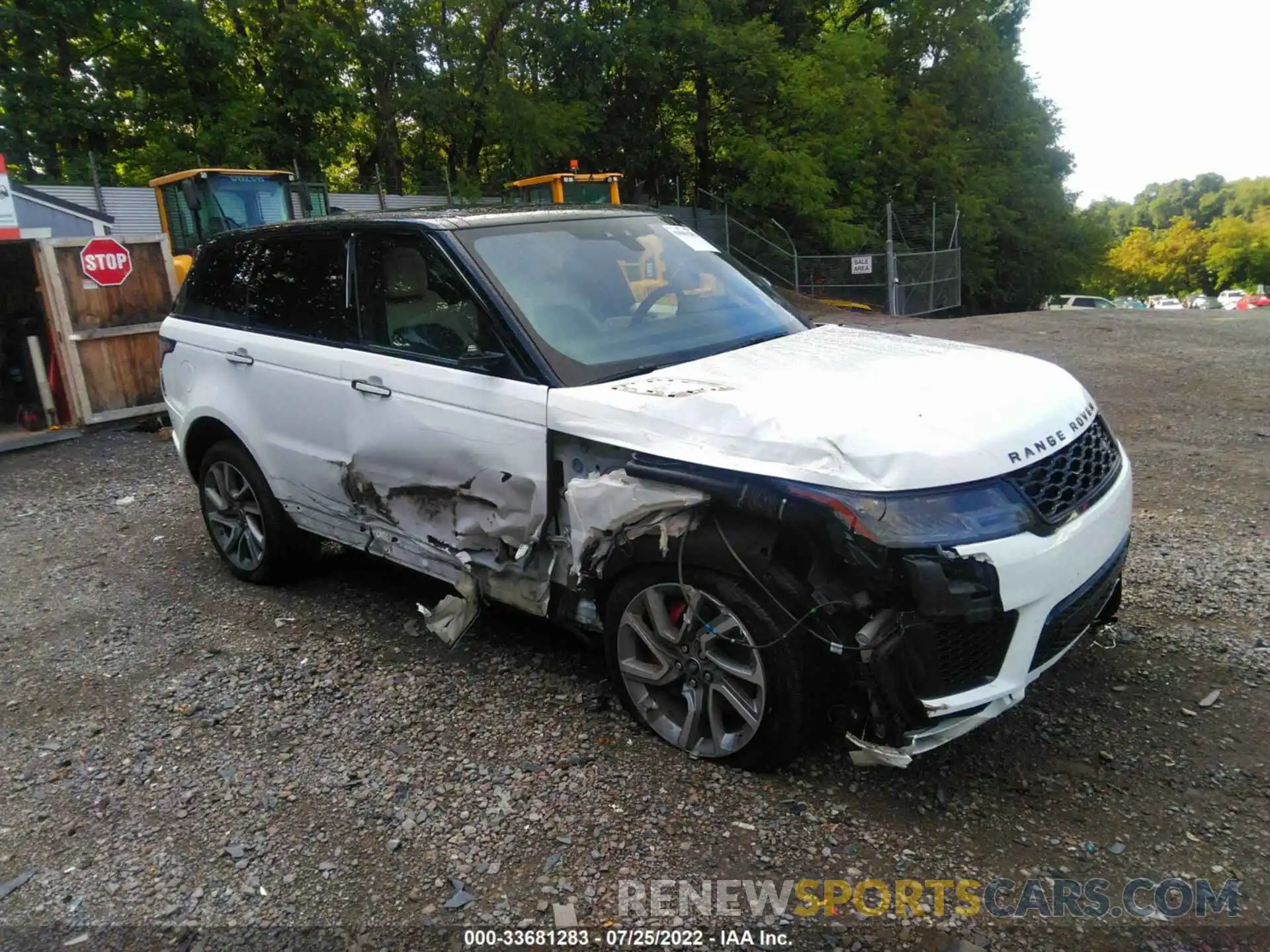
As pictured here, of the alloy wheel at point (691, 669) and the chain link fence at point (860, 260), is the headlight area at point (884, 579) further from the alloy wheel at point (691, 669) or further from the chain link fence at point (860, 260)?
the chain link fence at point (860, 260)

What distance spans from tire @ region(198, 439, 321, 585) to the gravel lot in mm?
179

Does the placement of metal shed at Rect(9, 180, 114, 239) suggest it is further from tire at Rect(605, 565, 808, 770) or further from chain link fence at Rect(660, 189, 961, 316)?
tire at Rect(605, 565, 808, 770)

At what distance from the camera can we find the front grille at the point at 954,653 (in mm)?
2619

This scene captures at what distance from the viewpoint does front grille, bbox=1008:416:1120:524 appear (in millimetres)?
2779

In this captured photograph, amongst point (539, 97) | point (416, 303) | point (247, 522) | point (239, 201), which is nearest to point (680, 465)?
point (416, 303)

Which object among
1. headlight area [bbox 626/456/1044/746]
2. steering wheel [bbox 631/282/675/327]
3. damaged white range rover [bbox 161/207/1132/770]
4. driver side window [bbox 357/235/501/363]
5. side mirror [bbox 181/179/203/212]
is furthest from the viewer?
side mirror [bbox 181/179/203/212]

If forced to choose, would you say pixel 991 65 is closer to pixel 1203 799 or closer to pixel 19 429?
pixel 19 429

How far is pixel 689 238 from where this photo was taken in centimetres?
443

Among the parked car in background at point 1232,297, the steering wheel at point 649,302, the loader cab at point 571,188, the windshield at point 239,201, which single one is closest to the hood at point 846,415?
the steering wheel at point 649,302

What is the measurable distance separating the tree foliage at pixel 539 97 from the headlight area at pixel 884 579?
21.1 m

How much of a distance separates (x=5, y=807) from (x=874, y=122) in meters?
28.3

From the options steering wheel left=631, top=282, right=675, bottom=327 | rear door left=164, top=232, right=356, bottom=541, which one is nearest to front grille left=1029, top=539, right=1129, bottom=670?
steering wheel left=631, top=282, right=675, bottom=327

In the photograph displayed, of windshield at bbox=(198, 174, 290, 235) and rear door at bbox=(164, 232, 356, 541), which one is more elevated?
windshield at bbox=(198, 174, 290, 235)

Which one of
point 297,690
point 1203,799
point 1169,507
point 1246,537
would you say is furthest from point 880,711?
point 1169,507
